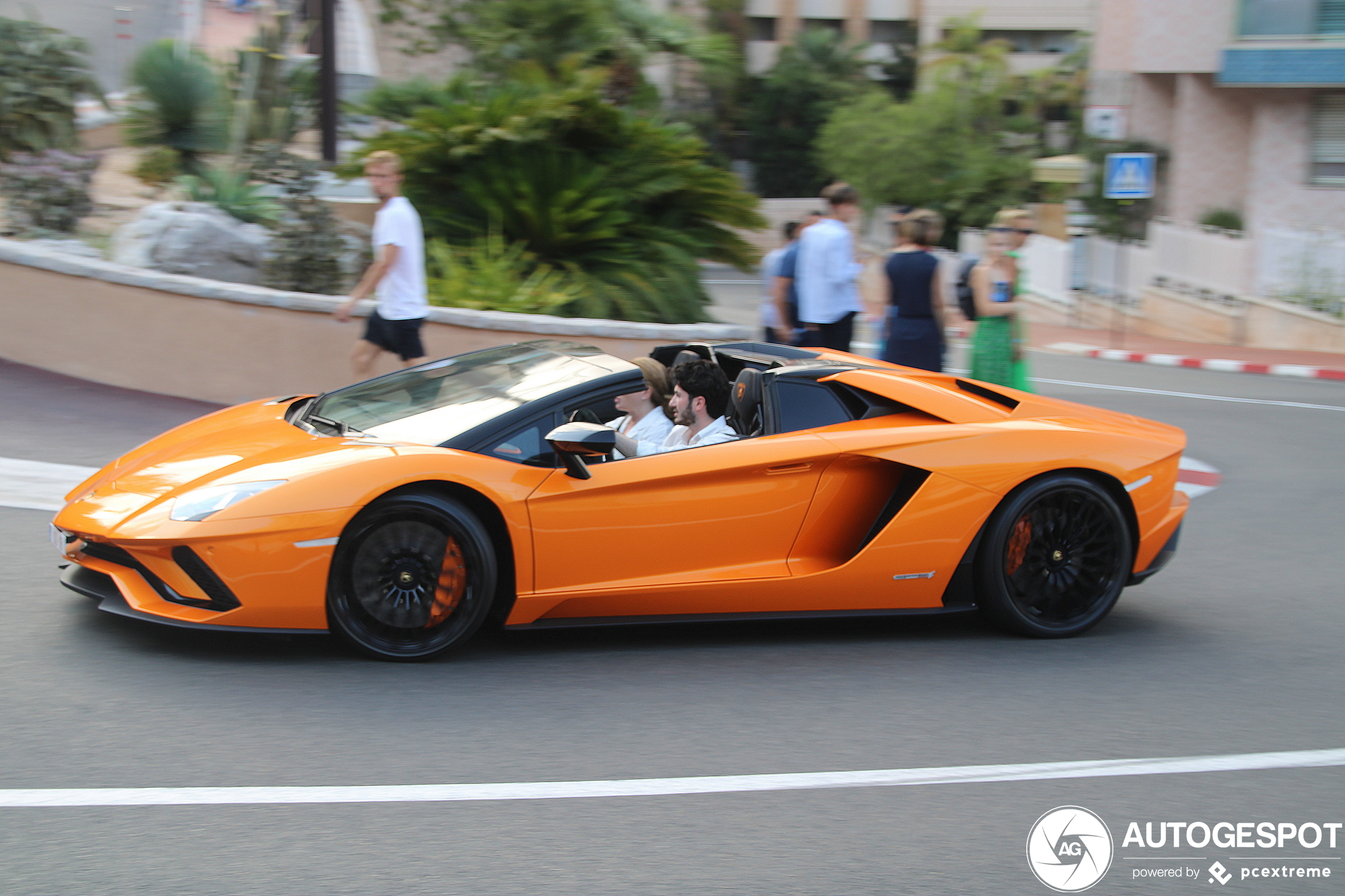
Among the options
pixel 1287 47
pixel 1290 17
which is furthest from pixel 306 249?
pixel 1290 17

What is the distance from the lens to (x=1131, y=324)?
25.8 m

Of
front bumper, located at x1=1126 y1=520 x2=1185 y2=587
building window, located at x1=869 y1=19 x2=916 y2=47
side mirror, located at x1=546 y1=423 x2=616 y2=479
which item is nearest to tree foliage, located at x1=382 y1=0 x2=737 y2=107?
front bumper, located at x1=1126 y1=520 x2=1185 y2=587

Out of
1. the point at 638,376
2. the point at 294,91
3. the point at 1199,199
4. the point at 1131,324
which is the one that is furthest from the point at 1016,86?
the point at 638,376

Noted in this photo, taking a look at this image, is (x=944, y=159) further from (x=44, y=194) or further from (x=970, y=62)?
(x=44, y=194)

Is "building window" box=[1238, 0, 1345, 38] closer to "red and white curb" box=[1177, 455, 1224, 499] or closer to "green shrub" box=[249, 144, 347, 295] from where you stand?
"red and white curb" box=[1177, 455, 1224, 499]

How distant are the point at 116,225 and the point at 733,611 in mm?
9320

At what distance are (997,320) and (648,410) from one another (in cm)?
341

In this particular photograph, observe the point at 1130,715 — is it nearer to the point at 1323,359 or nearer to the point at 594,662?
the point at 594,662

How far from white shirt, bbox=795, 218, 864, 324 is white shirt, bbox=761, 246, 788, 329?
0.50m

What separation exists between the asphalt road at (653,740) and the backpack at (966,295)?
2611 mm

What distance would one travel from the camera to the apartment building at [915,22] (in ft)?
194

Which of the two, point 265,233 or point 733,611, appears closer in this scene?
point 733,611

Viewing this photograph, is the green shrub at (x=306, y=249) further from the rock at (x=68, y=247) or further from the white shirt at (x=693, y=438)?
the white shirt at (x=693, y=438)

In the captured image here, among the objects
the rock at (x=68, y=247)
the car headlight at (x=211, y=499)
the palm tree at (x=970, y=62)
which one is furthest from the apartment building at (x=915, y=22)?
Result: the car headlight at (x=211, y=499)
